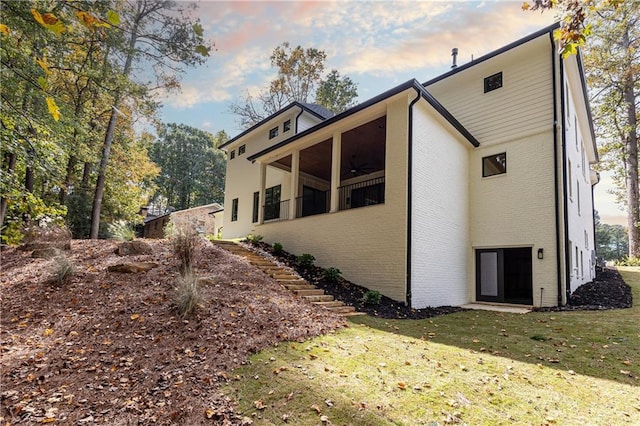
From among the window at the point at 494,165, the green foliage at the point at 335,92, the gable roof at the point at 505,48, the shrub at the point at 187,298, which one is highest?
the green foliage at the point at 335,92

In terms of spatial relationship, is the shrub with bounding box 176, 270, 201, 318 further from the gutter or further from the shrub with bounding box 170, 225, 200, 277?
the gutter

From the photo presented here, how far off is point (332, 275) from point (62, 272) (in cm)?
583

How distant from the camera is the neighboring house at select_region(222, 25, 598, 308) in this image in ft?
26.9

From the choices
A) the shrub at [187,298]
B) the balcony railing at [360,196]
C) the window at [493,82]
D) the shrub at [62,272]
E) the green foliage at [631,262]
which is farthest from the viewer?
the green foliage at [631,262]

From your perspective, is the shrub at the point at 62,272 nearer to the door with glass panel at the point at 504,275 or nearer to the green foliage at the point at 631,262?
the door with glass panel at the point at 504,275

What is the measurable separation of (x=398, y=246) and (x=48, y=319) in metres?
6.73

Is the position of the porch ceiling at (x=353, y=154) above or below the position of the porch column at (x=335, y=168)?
above

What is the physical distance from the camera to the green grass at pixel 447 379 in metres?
2.91

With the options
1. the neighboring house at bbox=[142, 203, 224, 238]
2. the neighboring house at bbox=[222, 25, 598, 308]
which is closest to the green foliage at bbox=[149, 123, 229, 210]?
the neighboring house at bbox=[142, 203, 224, 238]

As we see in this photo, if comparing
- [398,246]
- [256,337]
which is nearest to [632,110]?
[398,246]

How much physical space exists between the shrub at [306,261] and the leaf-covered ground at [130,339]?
2.29m

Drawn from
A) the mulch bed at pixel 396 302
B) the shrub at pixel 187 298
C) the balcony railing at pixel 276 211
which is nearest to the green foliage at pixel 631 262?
the mulch bed at pixel 396 302

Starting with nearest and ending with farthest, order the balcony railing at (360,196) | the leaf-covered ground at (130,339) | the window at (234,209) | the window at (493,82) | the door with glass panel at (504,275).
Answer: the leaf-covered ground at (130,339) → the door with glass panel at (504,275) → the window at (493,82) → the balcony railing at (360,196) → the window at (234,209)

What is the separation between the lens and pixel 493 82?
1044 centimetres
